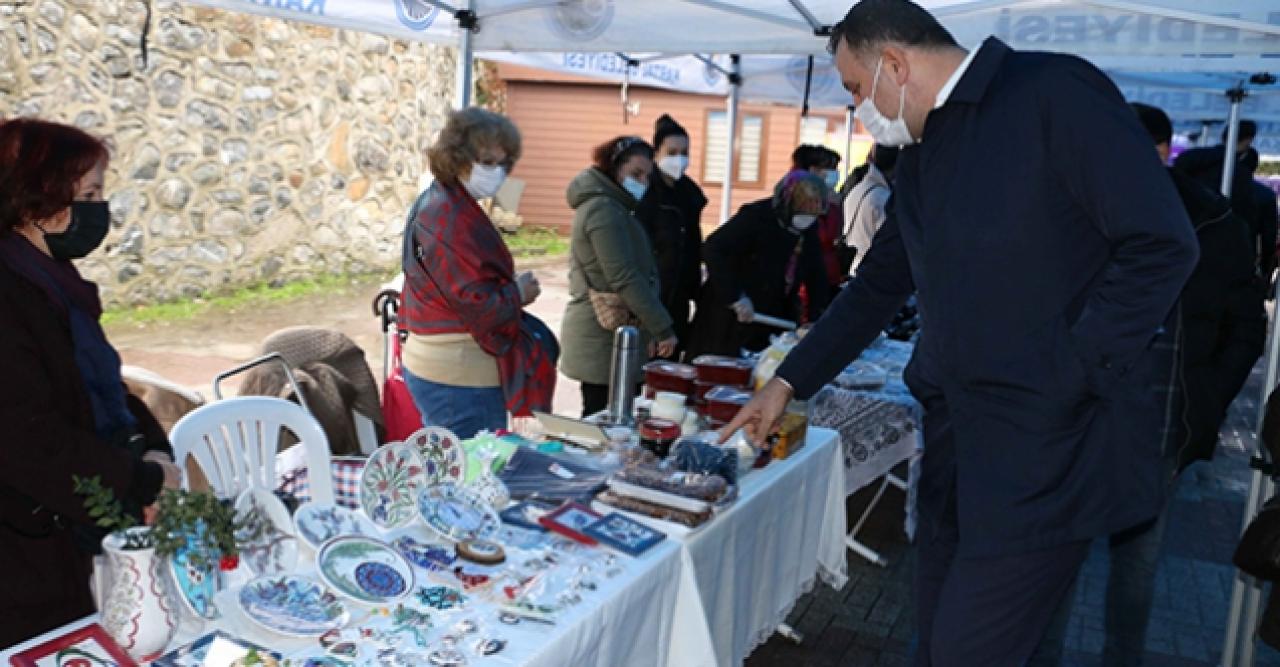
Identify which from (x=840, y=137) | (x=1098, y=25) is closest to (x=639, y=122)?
(x=840, y=137)

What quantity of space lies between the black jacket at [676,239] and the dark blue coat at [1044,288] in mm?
3343

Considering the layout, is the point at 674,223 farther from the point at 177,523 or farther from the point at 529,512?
the point at 177,523

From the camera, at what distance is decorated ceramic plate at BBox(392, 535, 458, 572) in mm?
2025

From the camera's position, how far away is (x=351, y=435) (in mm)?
3859

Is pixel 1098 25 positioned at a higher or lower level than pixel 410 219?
higher

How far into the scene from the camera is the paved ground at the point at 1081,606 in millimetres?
3727

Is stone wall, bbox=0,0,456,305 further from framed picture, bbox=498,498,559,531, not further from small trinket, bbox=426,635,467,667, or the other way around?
small trinket, bbox=426,635,467,667

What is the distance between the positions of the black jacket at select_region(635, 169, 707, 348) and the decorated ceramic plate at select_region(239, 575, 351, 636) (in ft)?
11.3

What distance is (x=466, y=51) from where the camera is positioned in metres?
4.51

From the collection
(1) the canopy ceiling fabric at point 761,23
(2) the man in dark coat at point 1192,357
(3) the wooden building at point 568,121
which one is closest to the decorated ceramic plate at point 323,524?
(2) the man in dark coat at point 1192,357

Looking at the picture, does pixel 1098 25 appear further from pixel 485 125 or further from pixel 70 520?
pixel 70 520

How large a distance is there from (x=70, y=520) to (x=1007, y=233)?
1.75 meters

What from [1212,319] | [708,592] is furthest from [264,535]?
[1212,319]

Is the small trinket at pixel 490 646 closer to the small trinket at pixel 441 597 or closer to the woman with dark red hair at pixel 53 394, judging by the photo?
the small trinket at pixel 441 597
